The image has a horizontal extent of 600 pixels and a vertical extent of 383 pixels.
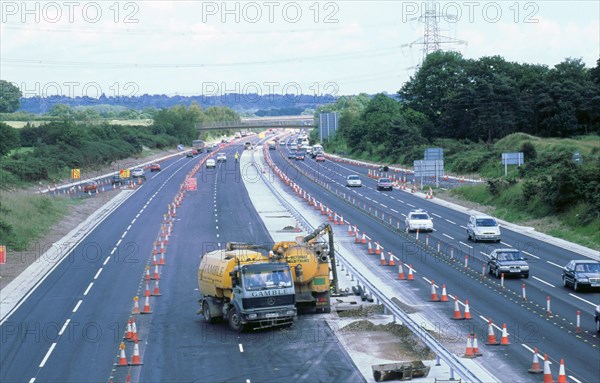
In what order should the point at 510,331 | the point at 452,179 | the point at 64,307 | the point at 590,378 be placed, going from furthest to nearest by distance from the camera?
the point at 452,179 < the point at 64,307 < the point at 510,331 < the point at 590,378

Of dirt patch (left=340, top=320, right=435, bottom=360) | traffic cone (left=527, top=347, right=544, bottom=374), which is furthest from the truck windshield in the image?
traffic cone (left=527, top=347, right=544, bottom=374)

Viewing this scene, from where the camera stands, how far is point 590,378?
25.0m

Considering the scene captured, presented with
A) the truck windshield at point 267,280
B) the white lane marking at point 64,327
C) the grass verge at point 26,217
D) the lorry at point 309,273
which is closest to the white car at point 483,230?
the lorry at point 309,273

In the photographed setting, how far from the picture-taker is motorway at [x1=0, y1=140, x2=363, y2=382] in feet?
90.0

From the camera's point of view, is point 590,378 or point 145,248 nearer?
point 590,378

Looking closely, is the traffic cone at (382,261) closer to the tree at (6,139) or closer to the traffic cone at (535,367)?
the traffic cone at (535,367)

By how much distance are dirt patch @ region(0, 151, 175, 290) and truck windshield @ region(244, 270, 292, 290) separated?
16897mm

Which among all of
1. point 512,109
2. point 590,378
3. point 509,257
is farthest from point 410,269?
point 512,109

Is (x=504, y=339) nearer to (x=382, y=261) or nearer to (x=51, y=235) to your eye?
(x=382, y=261)

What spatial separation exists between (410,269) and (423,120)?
11849cm

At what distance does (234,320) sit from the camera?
32.9 m

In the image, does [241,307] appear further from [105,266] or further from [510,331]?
[105,266]

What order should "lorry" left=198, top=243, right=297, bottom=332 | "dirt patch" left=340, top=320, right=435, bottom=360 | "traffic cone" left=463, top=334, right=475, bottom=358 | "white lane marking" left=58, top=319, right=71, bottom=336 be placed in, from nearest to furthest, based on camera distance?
"traffic cone" left=463, top=334, right=475, bottom=358, "dirt patch" left=340, top=320, right=435, bottom=360, "lorry" left=198, top=243, right=297, bottom=332, "white lane marking" left=58, top=319, right=71, bottom=336

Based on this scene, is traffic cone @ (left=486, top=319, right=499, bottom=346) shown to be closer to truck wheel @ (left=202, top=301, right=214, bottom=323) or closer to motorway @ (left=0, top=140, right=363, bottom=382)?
motorway @ (left=0, top=140, right=363, bottom=382)
